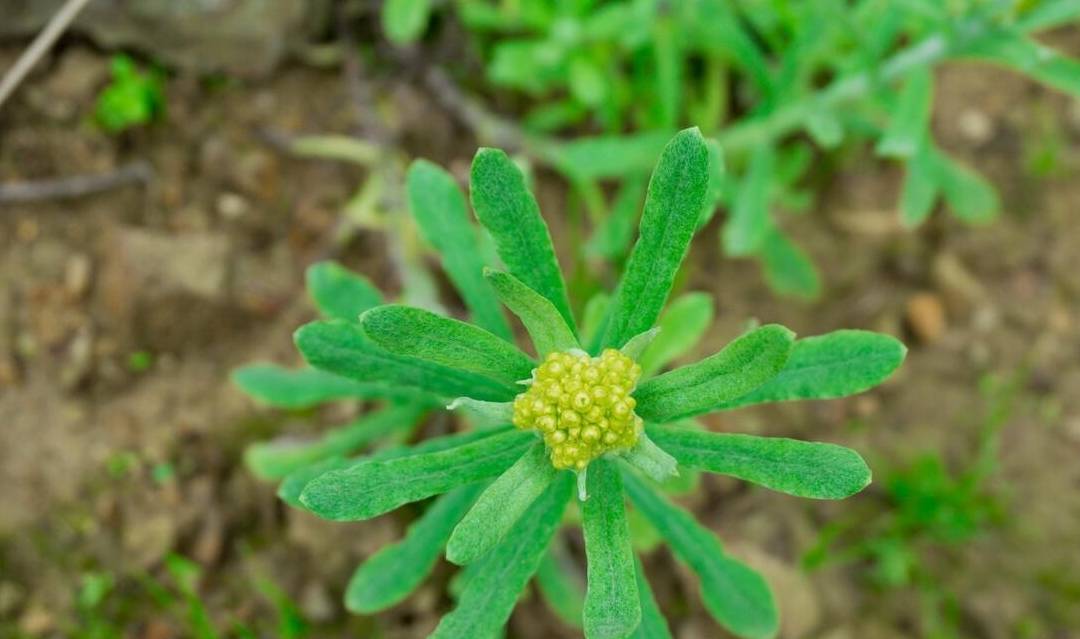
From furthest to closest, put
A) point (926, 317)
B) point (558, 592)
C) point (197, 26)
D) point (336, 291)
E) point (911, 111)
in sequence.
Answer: point (926, 317)
point (197, 26)
point (911, 111)
point (558, 592)
point (336, 291)

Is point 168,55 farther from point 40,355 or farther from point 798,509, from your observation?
point 798,509

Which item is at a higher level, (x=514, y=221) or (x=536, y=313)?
(x=514, y=221)

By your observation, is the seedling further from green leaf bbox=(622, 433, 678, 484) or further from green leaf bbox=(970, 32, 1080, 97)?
green leaf bbox=(970, 32, 1080, 97)

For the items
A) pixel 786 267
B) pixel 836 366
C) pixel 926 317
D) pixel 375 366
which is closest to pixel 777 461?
pixel 836 366

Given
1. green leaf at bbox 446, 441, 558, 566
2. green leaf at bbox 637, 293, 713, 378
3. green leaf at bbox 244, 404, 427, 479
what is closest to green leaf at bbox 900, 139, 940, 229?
green leaf at bbox 637, 293, 713, 378

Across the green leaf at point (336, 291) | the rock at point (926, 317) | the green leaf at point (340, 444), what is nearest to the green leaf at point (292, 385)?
the green leaf at point (340, 444)

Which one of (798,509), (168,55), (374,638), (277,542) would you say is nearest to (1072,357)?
(798,509)

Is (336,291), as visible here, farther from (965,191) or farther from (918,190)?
(965,191)
